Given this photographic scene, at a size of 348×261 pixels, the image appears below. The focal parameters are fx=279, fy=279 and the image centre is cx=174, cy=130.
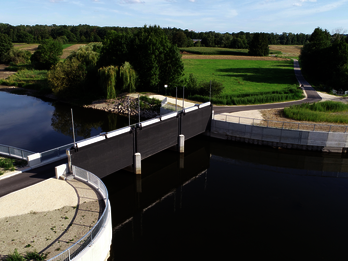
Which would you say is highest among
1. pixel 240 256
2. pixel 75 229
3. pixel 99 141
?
pixel 99 141

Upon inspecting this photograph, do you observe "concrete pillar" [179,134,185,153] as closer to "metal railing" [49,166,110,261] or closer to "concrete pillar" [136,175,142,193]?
"concrete pillar" [136,175,142,193]

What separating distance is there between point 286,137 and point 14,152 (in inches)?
1114

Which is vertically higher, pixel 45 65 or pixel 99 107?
pixel 45 65

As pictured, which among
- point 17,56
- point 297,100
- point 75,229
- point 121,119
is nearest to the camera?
point 75,229

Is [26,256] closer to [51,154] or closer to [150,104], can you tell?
[51,154]

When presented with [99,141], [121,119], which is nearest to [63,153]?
[99,141]

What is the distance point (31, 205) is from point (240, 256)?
497 inches

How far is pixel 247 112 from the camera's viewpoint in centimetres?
4075

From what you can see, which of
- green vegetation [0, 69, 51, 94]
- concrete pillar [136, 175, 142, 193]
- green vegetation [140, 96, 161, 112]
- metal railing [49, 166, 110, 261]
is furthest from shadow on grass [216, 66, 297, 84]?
metal railing [49, 166, 110, 261]

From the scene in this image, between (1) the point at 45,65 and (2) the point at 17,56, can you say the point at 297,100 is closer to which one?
(1) the point at 45,65

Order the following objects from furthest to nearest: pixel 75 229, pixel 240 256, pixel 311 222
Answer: pixel 311 222 → pixel 240 256 → pixel 75 229

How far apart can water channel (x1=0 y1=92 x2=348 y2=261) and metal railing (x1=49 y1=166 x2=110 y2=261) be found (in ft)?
10.0

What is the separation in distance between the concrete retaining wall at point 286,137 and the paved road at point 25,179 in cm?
2208

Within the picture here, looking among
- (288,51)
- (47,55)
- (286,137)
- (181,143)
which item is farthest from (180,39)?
(181,143)
